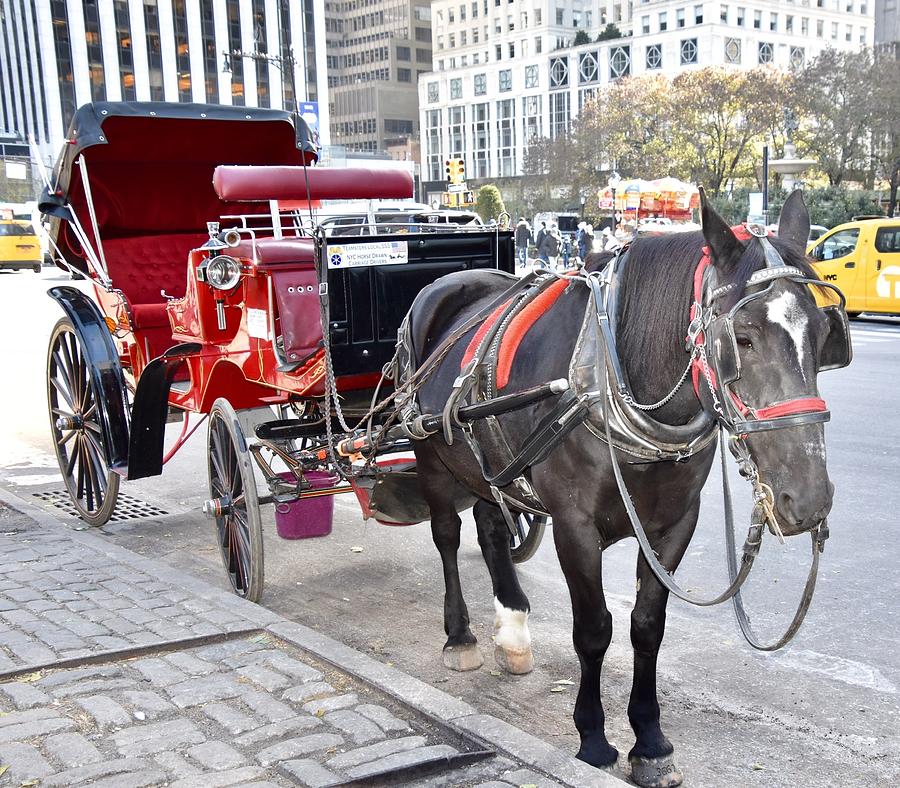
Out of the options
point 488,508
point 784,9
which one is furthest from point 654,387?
point 784,9

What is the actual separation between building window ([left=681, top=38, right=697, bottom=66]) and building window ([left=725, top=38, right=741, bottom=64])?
2897 mm

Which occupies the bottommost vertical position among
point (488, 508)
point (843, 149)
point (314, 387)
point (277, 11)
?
point (488, 508)

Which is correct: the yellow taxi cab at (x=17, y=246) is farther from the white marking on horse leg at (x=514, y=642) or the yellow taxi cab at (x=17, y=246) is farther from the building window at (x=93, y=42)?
the building window at (x=93, y=42)

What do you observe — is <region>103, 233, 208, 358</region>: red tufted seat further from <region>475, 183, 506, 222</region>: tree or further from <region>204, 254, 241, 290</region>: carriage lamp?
<region>475, 183, 506, 222</region>: tree

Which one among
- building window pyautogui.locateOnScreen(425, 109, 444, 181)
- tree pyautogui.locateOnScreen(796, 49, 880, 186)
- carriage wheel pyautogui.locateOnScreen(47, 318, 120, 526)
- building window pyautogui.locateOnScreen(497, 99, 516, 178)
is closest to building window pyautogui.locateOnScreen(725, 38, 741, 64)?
building window pyautogui.locateOnScreen(497, 99, 516, 178)

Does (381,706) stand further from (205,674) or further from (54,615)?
(54,615)

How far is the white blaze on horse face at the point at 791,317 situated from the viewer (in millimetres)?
2768

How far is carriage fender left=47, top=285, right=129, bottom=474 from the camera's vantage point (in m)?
6.30

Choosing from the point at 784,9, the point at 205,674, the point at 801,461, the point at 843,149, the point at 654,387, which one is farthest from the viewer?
the point at 784,9

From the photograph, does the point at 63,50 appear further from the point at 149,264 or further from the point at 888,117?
the point at 149,264

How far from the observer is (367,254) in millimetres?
5168

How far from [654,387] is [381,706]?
5.17ft

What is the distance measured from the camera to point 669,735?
12.3 ft

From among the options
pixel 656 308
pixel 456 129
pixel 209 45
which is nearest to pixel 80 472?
pixel 656 308
